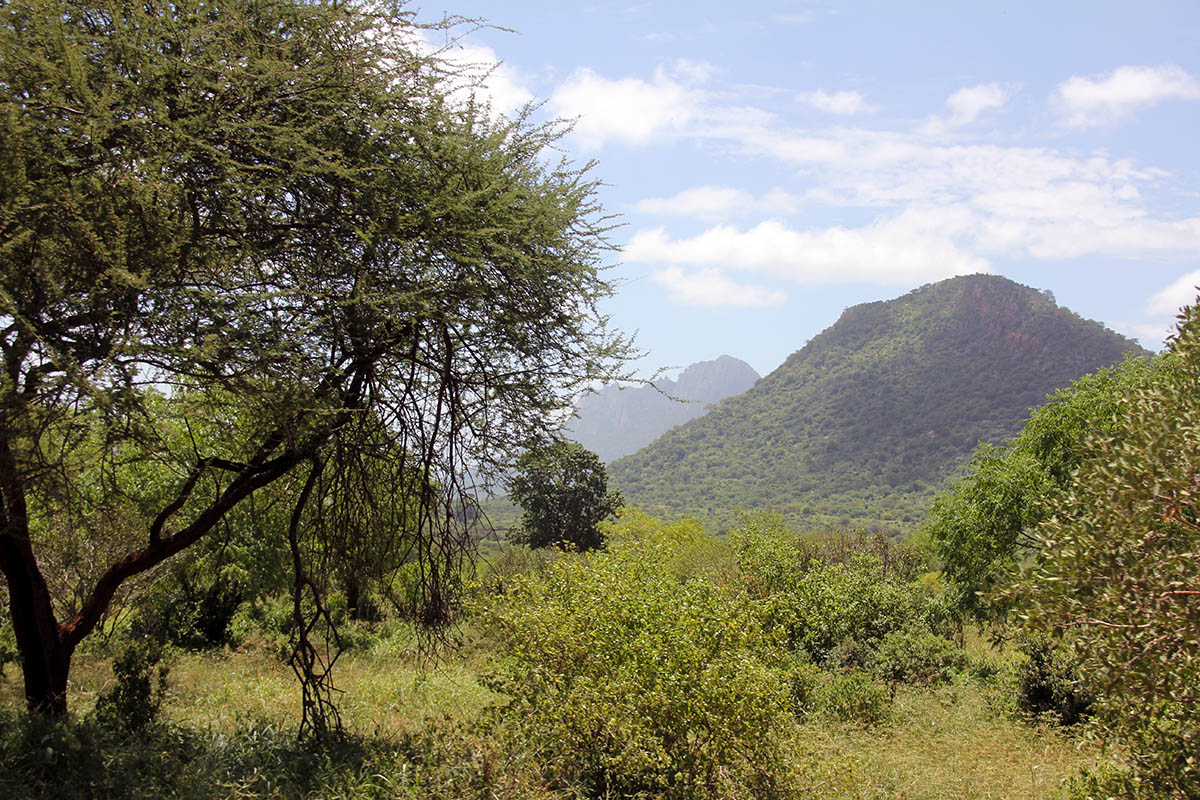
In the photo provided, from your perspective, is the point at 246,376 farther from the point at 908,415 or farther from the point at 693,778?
the point at 908,415

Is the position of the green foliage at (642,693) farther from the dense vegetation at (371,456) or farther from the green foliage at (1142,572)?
the green foliage at (1142,572)

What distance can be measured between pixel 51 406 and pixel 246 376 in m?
1.18

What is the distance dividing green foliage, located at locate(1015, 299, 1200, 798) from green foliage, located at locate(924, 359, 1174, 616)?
1510cm

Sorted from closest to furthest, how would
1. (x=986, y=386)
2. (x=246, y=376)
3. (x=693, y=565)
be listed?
(x=246, y=376) < (x=693, y=565) < (x=986, y=386)

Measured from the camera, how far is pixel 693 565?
28.8 meters

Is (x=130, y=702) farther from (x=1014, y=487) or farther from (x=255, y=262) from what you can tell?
(x=1014, y=487)

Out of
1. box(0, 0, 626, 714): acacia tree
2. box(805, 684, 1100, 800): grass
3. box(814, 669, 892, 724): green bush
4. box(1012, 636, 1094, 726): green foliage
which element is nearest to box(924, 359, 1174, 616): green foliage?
box(1012, 636, 1094, 726): green foliage

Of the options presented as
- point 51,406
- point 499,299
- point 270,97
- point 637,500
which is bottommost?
point 637,500

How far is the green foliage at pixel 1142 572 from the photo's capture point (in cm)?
381

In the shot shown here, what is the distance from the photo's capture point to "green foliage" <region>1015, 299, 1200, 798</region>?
3814 millimetres

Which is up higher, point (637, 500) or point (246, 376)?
point (246, 376)

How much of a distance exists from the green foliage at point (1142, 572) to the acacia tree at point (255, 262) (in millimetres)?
3830

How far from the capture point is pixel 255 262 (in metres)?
5.55

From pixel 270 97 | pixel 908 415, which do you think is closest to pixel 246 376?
pixel 270 97
